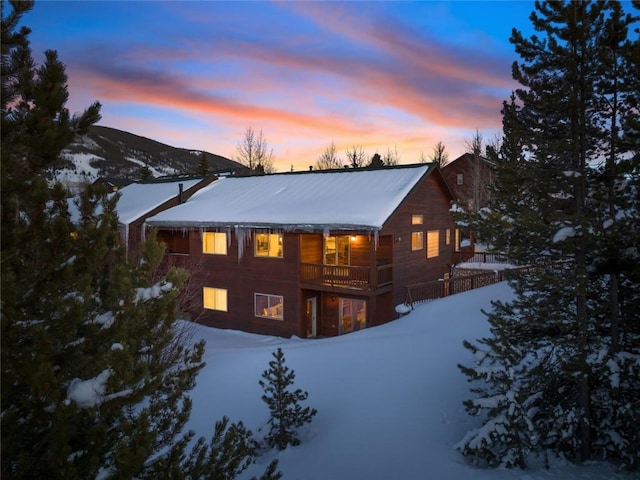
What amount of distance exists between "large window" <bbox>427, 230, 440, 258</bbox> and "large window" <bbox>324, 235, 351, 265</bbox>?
4944 mm

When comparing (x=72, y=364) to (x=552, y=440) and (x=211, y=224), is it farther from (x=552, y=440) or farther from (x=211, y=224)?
(x=211, y=224)

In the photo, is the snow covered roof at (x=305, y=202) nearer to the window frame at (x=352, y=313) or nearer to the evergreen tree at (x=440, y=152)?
the window frame at (x=352, y=313)

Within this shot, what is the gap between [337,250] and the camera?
2017 centimetres

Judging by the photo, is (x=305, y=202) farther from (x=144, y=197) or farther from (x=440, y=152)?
(x=440, y=152)

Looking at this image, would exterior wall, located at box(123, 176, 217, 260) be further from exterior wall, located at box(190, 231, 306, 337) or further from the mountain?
the mountain

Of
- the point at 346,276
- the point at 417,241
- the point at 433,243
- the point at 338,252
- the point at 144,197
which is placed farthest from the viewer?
the point at 144,197

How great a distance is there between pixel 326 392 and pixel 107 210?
8452 millimetres

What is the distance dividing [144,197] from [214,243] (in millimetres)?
8437

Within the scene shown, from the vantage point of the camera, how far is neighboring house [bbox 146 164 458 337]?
18.0 metres

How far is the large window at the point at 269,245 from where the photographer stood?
19.6 metres

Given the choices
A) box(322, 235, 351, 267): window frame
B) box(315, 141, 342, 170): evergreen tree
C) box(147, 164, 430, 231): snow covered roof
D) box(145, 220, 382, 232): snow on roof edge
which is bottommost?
box(322, 235, 351, 267): window frame

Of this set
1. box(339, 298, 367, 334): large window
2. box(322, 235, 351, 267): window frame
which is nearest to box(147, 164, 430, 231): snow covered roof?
box(322, 235, 351, 267): window frame

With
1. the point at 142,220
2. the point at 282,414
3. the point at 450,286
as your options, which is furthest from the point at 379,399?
the point at 142,220

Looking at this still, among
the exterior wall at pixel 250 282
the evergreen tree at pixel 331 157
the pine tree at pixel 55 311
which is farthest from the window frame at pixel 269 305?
the evergreen tree at pixel 331 157
